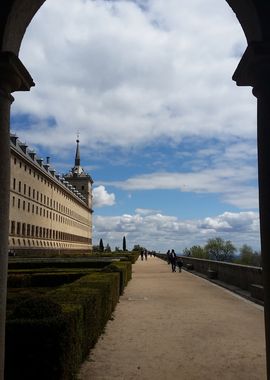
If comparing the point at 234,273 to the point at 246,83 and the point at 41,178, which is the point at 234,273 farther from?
the point at 41,178

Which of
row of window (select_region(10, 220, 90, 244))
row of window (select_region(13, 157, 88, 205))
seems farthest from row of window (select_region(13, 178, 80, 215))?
row of window (select_region(10, 220, 90, 244))

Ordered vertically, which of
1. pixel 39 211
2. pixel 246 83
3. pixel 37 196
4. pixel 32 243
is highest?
pixel 37 196

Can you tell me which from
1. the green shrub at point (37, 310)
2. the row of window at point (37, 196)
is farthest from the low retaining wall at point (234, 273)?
the row of window at point (37, 196)

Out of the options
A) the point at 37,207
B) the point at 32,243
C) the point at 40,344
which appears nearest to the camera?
the point at 40,344

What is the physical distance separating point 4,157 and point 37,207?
6477 centimetres

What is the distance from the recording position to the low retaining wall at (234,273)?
606 inches

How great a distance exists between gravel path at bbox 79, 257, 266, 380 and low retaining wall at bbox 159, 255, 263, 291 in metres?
1.34

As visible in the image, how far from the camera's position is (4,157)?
429 cm

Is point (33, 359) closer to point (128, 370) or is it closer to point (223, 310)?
point (128, 370)

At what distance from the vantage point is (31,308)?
19.0ft

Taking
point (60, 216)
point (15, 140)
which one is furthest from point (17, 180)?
point (60, 216)

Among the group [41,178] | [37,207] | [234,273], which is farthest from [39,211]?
[234,273]

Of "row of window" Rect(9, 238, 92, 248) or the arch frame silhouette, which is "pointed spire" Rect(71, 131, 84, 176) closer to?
"row of window" Rect(9, 238, 92, 248)

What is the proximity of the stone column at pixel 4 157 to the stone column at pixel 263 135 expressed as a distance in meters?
2.24
